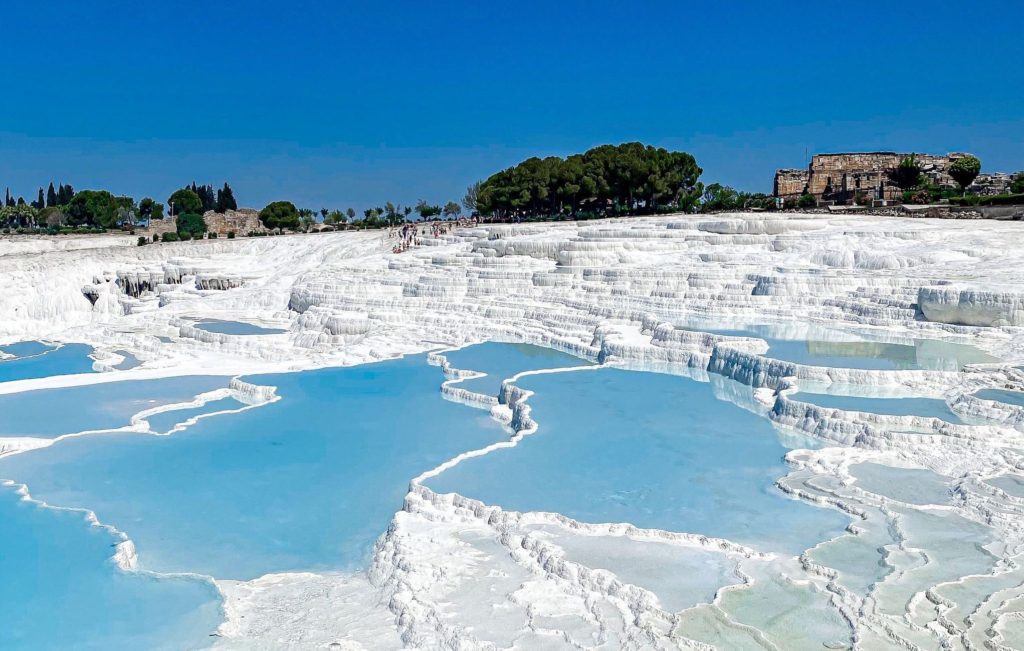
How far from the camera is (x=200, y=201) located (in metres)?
50.7

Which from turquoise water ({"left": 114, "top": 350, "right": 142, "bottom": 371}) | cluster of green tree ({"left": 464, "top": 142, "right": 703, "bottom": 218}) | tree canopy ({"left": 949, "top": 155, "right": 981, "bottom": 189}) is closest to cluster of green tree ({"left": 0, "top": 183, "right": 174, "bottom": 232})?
cluster of green tree ({"left": 464, "top": 142, "right": 703, "bottom": 218})

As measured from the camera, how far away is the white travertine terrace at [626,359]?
6.11 meters

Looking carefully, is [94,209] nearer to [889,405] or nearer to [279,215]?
[279,215]

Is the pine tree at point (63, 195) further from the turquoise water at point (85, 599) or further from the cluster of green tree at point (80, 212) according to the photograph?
the turquoise water at point (85, 599)

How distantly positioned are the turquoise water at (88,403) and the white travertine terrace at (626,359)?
67 centimetres

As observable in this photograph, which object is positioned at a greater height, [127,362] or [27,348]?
[127,362]

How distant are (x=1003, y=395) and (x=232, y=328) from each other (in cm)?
1465

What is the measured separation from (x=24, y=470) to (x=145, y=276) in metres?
19.1

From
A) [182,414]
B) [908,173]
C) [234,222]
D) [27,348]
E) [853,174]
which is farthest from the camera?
[234,222]

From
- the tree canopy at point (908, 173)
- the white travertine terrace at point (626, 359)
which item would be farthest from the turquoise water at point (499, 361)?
the tree canopy at point (908, 173)

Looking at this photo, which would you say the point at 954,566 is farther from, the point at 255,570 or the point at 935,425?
the point at 255,570

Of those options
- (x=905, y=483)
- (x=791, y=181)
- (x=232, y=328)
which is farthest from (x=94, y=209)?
(x=905, y=483)

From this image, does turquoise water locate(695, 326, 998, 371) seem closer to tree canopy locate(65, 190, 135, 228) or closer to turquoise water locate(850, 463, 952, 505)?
turquoise water locate(850, 463, 952, 505)

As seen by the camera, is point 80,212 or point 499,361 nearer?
point 499,361
